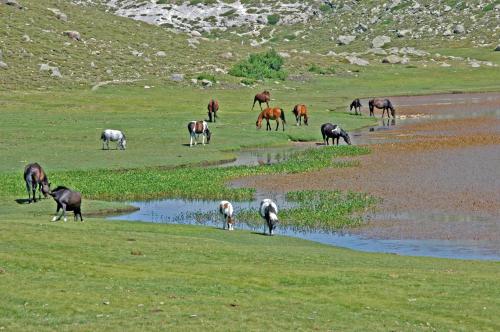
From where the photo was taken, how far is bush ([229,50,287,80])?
106 metres

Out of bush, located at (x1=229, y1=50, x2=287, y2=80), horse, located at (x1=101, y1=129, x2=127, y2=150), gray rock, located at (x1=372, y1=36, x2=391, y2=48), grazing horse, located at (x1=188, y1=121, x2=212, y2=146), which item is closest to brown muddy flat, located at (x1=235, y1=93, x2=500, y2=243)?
grazing horse, located at (x1=188, y1=121, x2=212, y2=146)

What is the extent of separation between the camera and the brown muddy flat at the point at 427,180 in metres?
32.4

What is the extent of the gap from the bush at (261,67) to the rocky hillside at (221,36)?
86.6 inches

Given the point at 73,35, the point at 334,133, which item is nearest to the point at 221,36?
the point at 73,35

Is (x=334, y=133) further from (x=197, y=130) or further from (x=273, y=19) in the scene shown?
(x=273, y=19)

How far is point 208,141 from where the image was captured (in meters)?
57.1

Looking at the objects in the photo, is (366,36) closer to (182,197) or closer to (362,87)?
(362,87)

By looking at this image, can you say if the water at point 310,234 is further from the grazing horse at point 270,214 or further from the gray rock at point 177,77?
the gray rock at point 177,77

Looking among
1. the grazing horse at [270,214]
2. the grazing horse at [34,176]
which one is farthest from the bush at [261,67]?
the grazing horse at [270,214]

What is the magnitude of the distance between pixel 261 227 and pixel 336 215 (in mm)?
3013

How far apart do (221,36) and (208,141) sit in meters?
117

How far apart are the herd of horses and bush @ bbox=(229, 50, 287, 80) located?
2376 centimetres

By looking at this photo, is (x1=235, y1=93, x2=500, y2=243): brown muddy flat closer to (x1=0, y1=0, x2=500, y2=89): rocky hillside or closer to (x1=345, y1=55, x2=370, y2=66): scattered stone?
(x1=0, y1=0, x2=500, y2=89): rocky hillside

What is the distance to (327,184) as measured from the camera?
42156 mm
